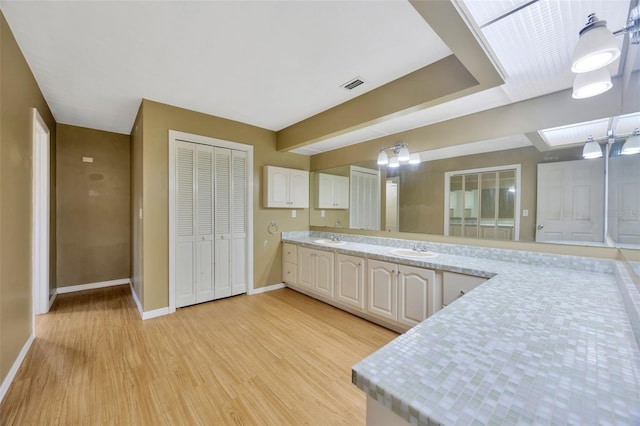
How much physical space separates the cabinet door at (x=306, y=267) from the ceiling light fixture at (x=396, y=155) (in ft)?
5.31

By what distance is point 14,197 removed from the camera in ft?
6.53

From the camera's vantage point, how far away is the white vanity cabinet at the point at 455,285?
2088 mm

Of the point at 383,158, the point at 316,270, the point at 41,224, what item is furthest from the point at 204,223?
the point at 383,158

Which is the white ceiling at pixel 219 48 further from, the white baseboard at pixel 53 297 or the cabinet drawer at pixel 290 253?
the white baseboard at pixel 53 297

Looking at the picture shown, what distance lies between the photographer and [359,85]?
2512 millimetres

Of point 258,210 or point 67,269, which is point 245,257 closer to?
point 258,210

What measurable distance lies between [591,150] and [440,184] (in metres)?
1.25

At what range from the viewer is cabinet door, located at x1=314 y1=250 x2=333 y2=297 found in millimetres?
3389

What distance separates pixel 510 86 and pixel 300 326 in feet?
9.85

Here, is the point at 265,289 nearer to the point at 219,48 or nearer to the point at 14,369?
the point at 14,369

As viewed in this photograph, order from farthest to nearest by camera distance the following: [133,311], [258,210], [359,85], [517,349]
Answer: [258,210]
[133,311]
[359,85]
[517,349]

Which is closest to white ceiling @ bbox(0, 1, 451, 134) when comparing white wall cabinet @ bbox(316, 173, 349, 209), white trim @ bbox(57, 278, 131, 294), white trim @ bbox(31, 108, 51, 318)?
white trim @ bbox(31, 108, 51, 318)

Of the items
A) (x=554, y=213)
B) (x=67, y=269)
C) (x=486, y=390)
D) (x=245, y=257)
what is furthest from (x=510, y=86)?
(x=67, y=269)

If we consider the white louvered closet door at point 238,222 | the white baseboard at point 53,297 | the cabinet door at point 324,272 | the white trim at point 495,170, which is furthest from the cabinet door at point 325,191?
the white baseboard at point 53,297
